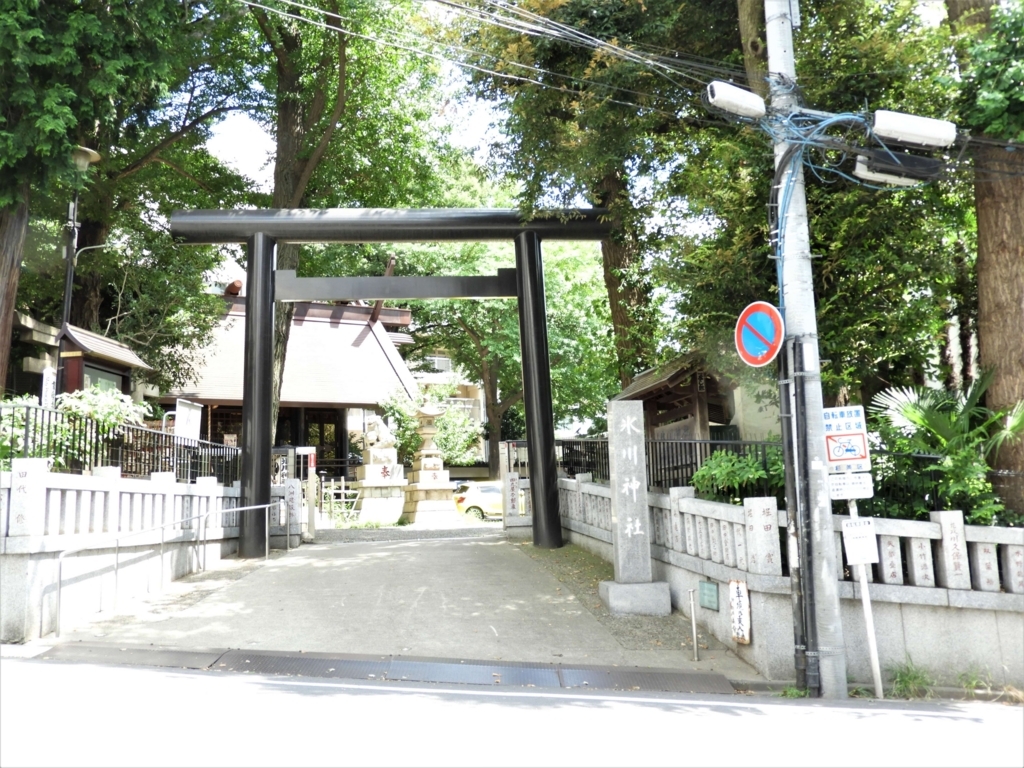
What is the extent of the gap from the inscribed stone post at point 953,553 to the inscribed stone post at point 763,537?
1515mm

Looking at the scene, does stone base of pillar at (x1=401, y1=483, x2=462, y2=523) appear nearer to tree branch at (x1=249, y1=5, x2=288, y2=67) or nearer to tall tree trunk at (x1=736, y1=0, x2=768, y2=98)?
tree branch at (x1=249, y1=5, x2=288, y2=67)

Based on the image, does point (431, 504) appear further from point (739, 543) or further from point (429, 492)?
point (739, 543)

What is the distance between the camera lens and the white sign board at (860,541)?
7973mm

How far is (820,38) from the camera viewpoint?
1116cm

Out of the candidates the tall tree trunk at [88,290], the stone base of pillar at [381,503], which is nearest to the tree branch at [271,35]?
the tall tree trunk at [88,290]

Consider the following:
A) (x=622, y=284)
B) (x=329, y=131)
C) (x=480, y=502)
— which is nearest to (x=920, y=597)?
(x=622, y=284)

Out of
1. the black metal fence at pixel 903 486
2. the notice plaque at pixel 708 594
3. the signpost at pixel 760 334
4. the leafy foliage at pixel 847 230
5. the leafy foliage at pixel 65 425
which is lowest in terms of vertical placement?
the notice plaque at pixel 708 594

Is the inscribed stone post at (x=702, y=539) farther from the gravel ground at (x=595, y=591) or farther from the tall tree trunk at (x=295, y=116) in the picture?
the tall tree trunk at (x=295, y=116)

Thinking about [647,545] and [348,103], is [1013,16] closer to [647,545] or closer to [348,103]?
[647,545]

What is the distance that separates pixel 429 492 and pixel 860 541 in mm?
17837

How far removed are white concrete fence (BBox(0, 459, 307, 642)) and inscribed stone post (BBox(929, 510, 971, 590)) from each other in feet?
28.8

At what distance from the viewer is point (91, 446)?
11.1 m

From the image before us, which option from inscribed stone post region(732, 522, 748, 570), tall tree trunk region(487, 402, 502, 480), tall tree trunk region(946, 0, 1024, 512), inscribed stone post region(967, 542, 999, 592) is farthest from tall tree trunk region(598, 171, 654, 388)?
tall tree trunk region(487, 402, 502, 480)

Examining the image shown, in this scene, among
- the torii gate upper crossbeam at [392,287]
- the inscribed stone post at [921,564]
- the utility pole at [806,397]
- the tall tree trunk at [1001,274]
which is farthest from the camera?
the torii gate upper crossbeam at [392,287]
